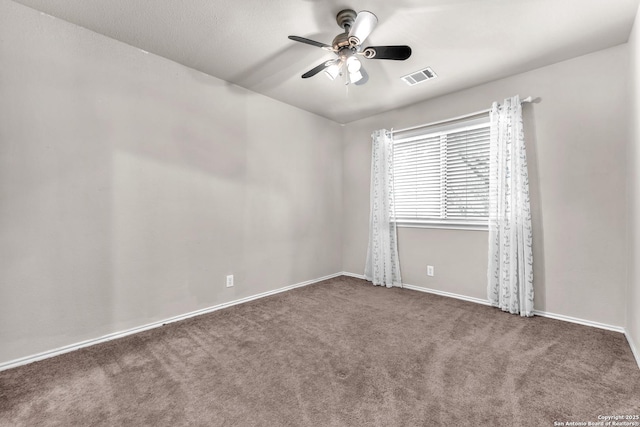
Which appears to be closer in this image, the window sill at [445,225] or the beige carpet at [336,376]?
the beige carpet at [336,376]

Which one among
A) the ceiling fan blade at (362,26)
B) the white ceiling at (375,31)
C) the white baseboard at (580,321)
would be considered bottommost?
the white baseboard at (580,321)

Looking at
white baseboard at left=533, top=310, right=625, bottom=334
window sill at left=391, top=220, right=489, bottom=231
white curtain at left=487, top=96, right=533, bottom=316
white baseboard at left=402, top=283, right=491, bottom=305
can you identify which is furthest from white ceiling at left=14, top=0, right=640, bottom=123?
white baseboard at left=402, top=283, right=491, bottom=305

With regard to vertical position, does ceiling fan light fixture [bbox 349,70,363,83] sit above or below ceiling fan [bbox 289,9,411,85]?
below

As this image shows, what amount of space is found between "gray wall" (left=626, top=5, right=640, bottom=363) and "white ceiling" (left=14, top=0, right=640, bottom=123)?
0.34 meters

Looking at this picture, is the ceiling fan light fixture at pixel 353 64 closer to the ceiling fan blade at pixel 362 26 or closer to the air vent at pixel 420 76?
the ceiling fan blade at pixel 362 26

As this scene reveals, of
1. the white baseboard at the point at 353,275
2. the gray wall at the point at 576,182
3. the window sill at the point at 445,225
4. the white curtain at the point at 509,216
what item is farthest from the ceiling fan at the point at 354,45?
the white baseboard at the point at 353,275

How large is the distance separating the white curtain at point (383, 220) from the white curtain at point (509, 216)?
120 cm

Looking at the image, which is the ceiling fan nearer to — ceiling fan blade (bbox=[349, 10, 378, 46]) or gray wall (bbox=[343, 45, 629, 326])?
ceiling fan blade (bbox=[349, 10, 378, 46])

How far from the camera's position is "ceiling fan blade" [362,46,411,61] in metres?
1.94

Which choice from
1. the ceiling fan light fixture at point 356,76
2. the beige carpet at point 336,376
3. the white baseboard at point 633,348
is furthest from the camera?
the ceiling fan light fixture at point 356,76

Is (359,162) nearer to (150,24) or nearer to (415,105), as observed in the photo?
Answer: (415,105)

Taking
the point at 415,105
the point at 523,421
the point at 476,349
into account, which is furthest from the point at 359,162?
the point at 523,421

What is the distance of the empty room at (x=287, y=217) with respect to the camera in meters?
1.72

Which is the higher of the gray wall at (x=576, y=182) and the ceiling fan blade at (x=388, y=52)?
the ceiling fan blade at (x=388, y=52)
